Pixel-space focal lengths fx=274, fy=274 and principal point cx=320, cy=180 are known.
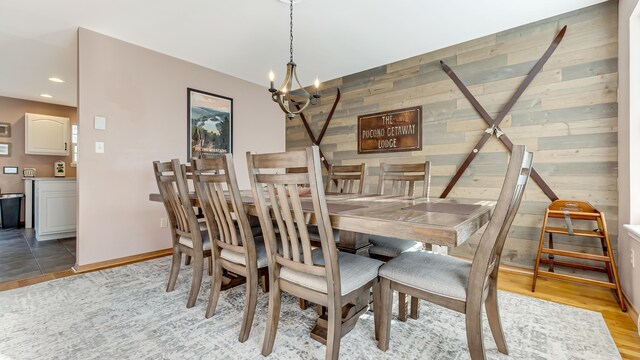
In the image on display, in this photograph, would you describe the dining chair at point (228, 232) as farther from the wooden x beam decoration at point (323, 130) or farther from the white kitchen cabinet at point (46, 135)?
the white kitchen cabinet at point (46, 135)

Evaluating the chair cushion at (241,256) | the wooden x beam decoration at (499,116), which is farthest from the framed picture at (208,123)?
the wooden x beam decoration at (499,116)

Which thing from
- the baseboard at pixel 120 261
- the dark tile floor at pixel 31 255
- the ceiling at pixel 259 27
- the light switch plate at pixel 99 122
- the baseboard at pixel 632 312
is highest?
the ceiling at pixel 259 27

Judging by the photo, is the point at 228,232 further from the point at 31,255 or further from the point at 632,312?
the point at 31,255

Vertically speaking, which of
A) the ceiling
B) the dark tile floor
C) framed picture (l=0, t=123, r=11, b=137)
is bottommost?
the dark tile floor

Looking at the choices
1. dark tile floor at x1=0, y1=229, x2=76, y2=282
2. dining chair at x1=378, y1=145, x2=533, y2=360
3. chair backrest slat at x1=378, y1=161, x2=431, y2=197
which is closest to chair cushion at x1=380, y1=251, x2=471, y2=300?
dining chair at x1=378, y1=145, x2=533, y2=360

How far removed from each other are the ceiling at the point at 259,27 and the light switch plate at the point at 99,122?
0.90m

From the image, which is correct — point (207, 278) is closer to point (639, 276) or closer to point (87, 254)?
point (87, 254)

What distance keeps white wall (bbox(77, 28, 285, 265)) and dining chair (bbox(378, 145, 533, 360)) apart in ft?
9.95

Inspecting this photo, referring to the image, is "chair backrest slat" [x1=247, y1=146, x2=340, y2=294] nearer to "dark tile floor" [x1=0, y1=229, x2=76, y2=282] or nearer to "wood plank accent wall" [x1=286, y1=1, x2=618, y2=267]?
"wood plank accent wall" [x1=286, y1=1, x2=618, y2=267]

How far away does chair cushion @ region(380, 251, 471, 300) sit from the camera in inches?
47.9

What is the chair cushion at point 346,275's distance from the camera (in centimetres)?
129

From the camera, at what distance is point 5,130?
16.3 ft

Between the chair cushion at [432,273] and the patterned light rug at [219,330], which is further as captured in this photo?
the patterned light rug at [219,330]

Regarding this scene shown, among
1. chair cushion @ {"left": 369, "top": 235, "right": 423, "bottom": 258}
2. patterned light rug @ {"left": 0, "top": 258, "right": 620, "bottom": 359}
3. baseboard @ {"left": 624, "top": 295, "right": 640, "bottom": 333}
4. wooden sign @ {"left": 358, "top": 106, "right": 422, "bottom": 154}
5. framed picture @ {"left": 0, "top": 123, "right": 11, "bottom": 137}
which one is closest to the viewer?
patterned light rug @ {"left": 0, "top": 258, "right": 620, "bottom": 359}
